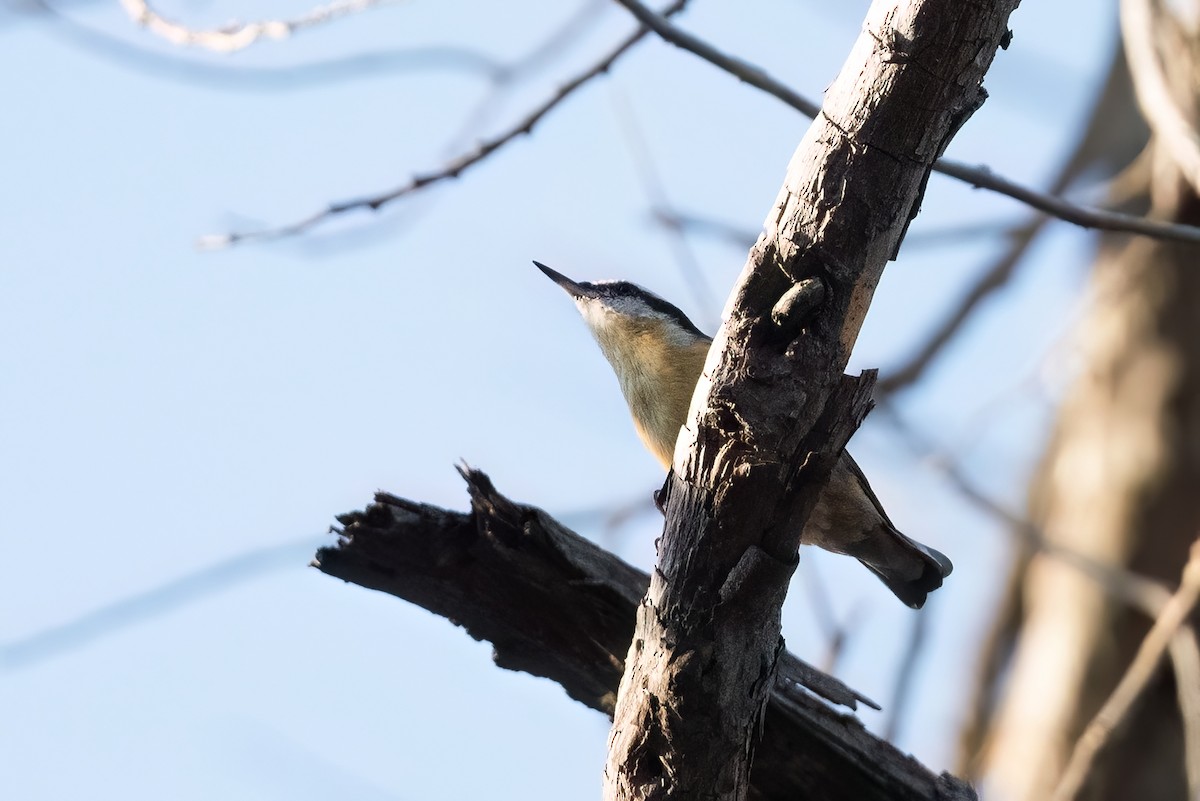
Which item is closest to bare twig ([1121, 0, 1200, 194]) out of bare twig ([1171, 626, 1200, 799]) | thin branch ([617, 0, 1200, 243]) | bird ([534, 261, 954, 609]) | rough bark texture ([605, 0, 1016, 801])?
thin branch ([617, 0, 1200, 243])

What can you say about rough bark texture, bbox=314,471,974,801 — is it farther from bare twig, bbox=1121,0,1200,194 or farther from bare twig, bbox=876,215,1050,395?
bare twig, bbox=876,215,1050,395

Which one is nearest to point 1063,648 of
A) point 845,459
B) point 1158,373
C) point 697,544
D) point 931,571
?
point 1158,373

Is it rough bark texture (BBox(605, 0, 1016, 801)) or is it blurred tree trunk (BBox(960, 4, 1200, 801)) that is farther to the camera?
blurred tree trunk (BBox(960, 4, 1200, 801))

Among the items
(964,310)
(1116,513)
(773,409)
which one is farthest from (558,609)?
(1116,513)

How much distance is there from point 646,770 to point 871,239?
1.23 metres

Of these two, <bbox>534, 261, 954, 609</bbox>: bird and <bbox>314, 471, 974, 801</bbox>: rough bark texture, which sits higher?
<bbox>534, 261, 954, 609</bbox>: bird

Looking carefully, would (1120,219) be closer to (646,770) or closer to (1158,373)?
(646,770)

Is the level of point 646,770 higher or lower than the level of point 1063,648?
lower

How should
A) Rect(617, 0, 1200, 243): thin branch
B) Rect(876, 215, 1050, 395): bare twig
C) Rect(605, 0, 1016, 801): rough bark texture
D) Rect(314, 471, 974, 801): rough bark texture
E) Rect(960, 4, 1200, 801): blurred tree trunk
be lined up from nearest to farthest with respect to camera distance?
Rect(605, 0, 1016, 801): rough bark texture → Rect(314, 471, 974, 801): rough bark texture → Rect(617, 0, 1200, 243): thin branch → Rect(960, 4, 1200, 801): blurred tree trunk → Rect(876, 215, 1050, 395): bare twig

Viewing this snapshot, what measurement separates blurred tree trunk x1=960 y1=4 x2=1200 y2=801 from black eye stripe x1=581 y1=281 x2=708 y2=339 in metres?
2.83

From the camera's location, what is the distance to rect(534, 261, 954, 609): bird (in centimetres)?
369

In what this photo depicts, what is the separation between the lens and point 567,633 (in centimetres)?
312

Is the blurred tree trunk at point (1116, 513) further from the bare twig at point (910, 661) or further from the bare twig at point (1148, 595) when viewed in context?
the bare twig at point (910, 661)

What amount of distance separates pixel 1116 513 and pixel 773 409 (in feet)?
15.3
